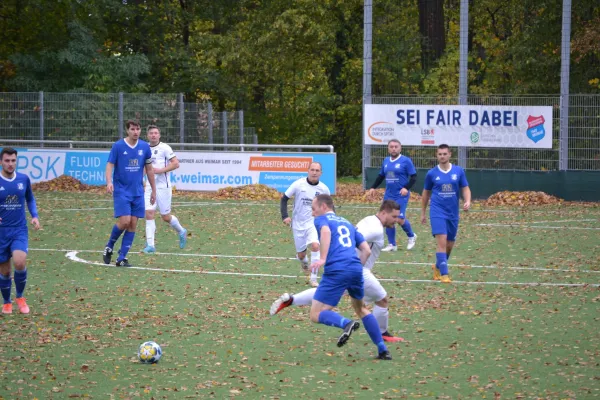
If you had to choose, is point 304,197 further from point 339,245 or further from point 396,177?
point 339,245

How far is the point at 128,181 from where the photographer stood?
Answer: 50.2ft

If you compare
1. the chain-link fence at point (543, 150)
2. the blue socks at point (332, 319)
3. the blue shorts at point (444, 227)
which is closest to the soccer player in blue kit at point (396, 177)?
the blue shorts at point (444, 227)

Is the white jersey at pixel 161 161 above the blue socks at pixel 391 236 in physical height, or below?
above

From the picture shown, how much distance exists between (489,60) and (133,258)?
29718mm

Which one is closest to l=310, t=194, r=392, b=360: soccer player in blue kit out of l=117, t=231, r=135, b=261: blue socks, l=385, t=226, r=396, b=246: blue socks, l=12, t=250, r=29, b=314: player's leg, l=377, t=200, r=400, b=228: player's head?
l=377, t=200, r=400, b=228: player's head

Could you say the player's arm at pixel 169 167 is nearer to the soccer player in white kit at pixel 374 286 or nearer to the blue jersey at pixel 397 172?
the blue jersey at pixel 397 172

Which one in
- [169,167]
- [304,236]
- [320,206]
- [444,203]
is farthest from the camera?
[169,167]

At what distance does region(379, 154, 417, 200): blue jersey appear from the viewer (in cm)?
1762

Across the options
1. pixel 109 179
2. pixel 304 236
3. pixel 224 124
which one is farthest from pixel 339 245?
pixel 224 124

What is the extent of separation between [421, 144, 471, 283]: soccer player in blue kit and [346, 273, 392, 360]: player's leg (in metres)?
4.82

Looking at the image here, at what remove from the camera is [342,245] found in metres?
9.25

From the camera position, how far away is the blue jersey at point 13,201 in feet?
37.8

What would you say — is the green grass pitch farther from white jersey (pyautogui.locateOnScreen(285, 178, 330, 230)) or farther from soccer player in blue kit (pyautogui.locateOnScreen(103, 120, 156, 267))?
white jersey (pyautogui.locateOnScreen(285, 178, 330, 230))

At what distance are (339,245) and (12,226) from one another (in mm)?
4366
